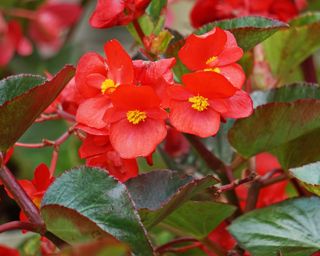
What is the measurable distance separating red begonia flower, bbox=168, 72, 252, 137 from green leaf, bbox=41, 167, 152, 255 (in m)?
0.07

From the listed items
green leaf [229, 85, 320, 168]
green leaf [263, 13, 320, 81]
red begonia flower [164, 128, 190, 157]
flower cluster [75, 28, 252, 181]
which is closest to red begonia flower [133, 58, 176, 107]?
flower cluster [75, 28, 252, 181]

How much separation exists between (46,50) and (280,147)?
3.38ft

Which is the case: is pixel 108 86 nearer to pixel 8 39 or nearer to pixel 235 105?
pixel 235 105

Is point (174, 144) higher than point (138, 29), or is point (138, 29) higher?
point (138, 29)

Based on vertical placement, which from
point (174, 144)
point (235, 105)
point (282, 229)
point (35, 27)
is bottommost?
point (35, 27)

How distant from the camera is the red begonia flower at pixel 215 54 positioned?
0.56m

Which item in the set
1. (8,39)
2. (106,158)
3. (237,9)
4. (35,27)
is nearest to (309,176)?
(106,158)

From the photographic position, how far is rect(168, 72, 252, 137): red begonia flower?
0.55 metres

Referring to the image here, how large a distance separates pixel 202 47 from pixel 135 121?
0.07m

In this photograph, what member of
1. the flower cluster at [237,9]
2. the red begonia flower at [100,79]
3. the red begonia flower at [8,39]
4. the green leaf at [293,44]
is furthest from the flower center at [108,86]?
the red begonia flower at [8,39]

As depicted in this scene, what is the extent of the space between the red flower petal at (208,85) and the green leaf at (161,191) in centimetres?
6

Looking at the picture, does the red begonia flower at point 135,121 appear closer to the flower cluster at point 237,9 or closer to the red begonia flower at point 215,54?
the red begonia flower at point 215,54

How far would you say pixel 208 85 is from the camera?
549 millimetres

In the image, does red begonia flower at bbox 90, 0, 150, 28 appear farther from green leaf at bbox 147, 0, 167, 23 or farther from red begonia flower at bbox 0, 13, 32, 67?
red begonia flower at bbox 0, 13, 32, 67
